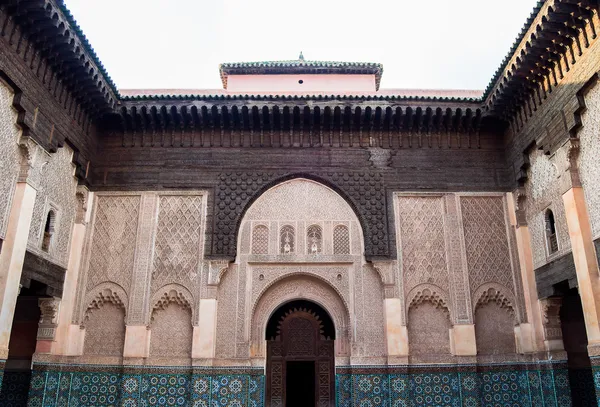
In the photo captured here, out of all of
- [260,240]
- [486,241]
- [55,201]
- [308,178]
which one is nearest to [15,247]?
[55,201]

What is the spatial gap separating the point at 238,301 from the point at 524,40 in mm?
5083

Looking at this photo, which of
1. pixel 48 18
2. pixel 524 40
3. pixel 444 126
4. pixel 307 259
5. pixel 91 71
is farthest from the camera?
pixel 444 126

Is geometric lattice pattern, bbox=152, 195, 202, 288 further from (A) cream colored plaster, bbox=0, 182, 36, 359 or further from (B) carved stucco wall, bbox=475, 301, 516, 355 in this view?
(B) carved stucco wall, bbox=475, 301, 516, 355

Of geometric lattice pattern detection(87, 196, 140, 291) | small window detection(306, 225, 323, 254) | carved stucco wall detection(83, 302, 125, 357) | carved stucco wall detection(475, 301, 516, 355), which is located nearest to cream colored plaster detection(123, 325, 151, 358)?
carved stucco wall detection(83, 302, 125, 357)

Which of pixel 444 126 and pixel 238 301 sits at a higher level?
pixel 444 126

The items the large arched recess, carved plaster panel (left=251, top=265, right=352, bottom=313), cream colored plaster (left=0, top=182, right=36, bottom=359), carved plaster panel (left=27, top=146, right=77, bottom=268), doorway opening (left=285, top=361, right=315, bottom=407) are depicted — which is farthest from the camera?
doorway opening (left=285, top=361, right=315, bottom=407)

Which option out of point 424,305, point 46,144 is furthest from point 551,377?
point 46,144

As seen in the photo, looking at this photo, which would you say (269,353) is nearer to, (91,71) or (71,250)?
(71,250)

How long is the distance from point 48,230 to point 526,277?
6583 mm

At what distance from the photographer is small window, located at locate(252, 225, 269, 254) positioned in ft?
24.6

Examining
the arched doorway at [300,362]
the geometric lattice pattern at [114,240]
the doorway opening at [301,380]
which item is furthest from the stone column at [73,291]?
the doorway opening at [301,380]

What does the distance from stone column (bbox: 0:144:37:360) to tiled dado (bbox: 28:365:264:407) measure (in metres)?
1.43

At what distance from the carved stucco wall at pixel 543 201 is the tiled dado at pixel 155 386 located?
166 inches

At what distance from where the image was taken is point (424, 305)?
7.24 m
